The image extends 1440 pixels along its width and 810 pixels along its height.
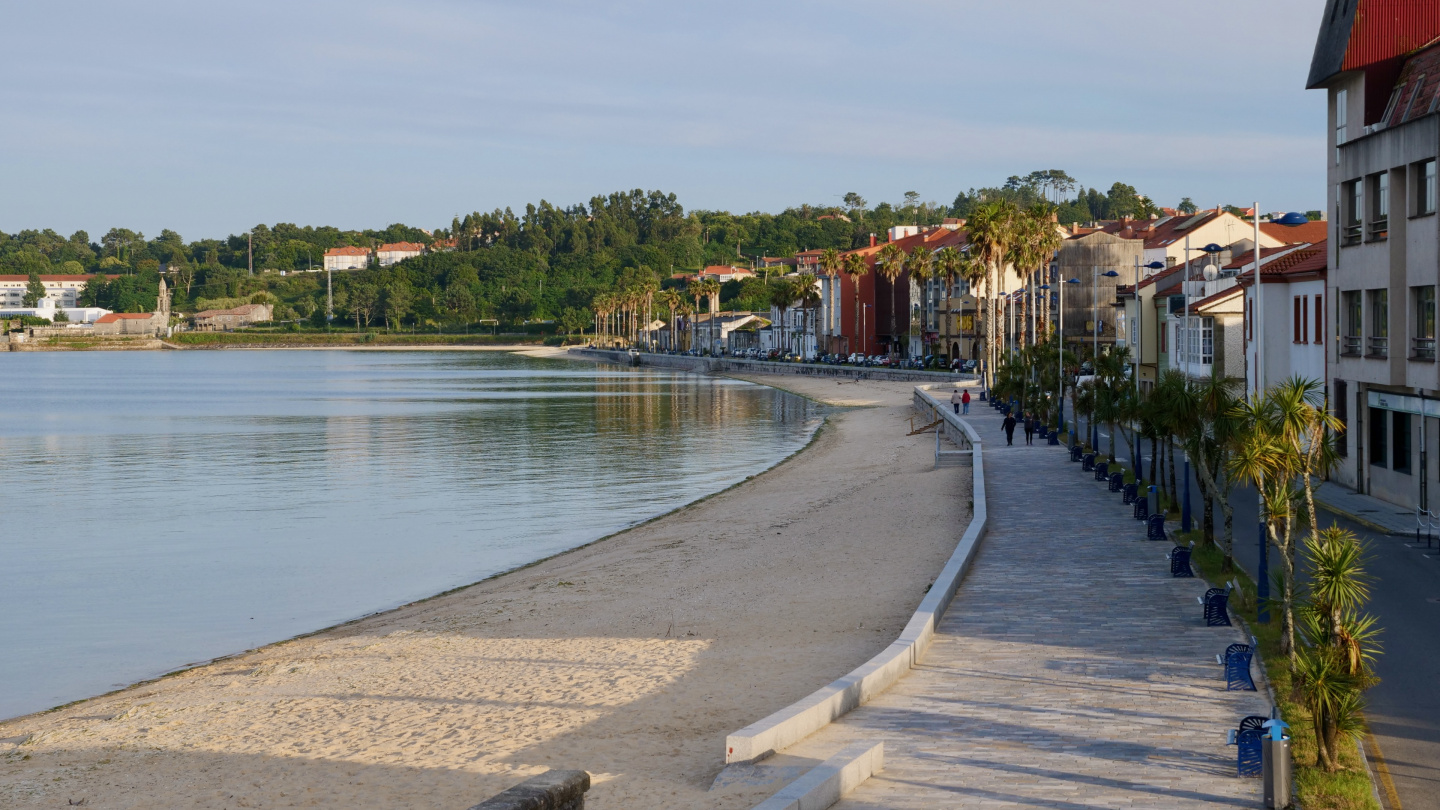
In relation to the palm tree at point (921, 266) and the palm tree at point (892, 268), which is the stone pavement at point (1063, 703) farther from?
the palm tree at point (892, 268)

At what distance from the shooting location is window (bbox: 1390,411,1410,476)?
103 feet

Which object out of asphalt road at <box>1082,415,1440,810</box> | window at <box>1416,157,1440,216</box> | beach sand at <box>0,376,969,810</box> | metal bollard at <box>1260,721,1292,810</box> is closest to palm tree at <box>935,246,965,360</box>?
window at <box>1416,157,1440,216</box>

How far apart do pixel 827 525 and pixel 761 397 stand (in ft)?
245

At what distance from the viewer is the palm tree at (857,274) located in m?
133

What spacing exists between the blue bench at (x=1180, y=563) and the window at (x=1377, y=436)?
45.5 feet

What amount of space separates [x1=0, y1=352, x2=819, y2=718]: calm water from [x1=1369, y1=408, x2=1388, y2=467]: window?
808 inches

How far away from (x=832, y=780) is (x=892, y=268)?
120657mm

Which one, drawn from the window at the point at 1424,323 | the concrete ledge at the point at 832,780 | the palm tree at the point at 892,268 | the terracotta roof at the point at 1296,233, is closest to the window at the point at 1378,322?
the window at the point at 1424,323

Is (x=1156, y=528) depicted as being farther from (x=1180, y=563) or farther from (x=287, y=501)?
(x=287, y=501)

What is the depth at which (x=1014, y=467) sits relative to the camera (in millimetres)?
41656

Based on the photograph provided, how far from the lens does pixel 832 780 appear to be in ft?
36.4

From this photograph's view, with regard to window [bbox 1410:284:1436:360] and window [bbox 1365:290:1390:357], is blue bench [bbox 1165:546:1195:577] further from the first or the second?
window [bbox 1365:290:1390:357]

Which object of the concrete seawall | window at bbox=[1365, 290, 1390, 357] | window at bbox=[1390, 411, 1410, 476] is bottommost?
window at bbox=[1390, 411, 1410, 476]

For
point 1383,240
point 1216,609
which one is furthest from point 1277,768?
point 1383,240
